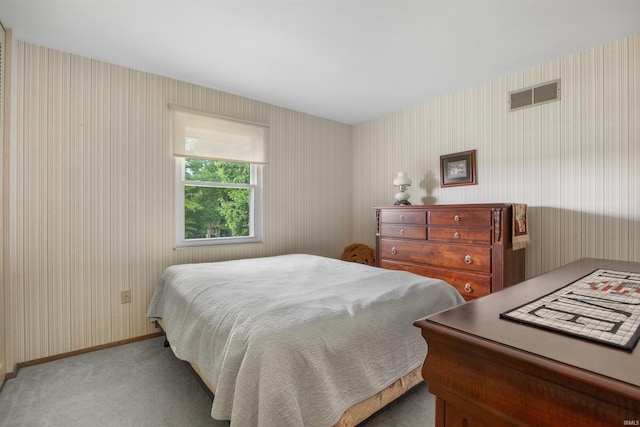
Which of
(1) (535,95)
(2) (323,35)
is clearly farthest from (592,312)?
(1) (535,95)

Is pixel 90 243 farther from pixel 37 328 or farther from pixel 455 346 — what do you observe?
pixel 455 346

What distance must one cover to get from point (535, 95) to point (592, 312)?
8.34 ft

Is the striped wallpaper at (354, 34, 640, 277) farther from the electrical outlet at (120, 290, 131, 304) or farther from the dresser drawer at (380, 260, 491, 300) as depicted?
the electrical outlet at (120, 290, 131, 304)

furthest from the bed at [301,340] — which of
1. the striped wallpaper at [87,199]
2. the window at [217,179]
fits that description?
the window at [217,179]

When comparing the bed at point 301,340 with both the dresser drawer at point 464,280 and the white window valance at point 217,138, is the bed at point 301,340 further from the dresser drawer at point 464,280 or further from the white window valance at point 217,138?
the white window valance at point 217,138

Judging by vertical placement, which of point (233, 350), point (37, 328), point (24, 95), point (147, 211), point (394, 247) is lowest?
point (37, 328)

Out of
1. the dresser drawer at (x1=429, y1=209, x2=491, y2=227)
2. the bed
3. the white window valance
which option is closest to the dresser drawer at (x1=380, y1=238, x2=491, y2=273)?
the dresser drawer at (x1=429, y1=209, x2=491, y2=227)

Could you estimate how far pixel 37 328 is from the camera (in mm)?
2211

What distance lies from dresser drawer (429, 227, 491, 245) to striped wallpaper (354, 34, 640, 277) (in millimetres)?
612

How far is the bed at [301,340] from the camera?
1085mm

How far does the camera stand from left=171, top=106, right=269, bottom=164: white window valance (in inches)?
112

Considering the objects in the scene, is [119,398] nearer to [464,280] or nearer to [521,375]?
[521,375]

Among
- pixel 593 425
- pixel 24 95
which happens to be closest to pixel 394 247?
pixel 593 425

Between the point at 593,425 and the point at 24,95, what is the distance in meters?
3.38
